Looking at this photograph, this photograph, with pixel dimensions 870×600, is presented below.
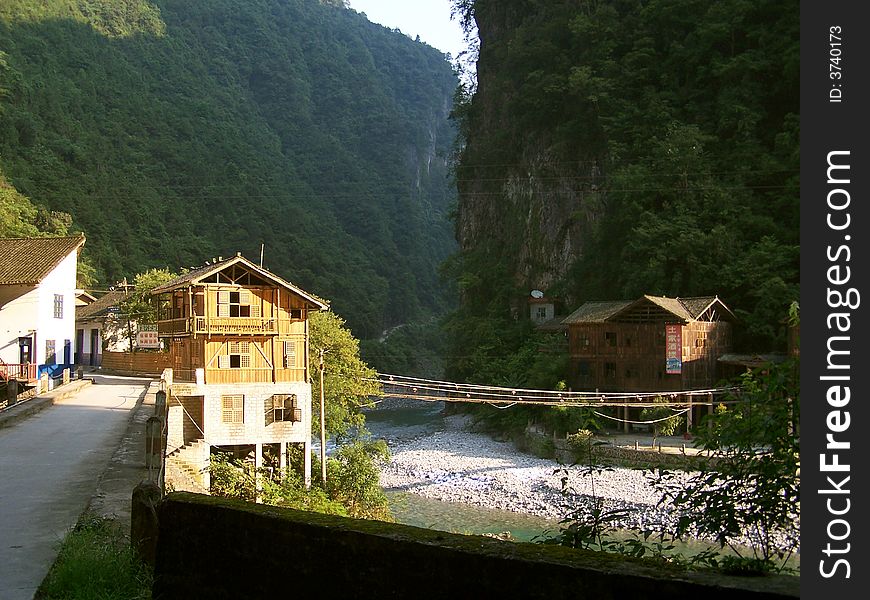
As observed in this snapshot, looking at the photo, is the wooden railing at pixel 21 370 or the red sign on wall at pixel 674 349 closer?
the wooden railing at pixel 21 370

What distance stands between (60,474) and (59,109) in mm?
67941

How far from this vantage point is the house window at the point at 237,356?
2278cm

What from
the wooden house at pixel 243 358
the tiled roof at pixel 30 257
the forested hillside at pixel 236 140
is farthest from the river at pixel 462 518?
the forested hillside at pixel 236 140

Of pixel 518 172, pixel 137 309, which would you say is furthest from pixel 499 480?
pixel 518 172

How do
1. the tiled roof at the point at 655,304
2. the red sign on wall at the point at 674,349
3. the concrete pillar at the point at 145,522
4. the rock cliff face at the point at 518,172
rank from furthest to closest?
the rock cliff face at the point at 518,172 → the tiled roof at the point at 655,304 → the red sign on wall at the point at 674,349 → the concrete pillar at the point at 145,522

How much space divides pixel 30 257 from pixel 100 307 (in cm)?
1000

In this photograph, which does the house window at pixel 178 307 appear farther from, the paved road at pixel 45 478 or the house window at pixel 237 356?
the paved road at pixel 45 478

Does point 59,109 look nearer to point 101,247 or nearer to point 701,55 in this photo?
point 101,247

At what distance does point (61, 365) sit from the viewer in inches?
1101

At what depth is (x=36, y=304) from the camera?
2619 centimetres

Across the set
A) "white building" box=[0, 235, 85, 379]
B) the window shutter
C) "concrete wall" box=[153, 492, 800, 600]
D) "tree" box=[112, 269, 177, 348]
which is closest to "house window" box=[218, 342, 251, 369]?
the window shutter

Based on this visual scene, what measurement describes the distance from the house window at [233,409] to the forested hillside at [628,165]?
19956 millimetres

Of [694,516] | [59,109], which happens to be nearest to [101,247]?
[59,109]

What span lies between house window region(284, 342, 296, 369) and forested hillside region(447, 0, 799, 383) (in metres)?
17.7
